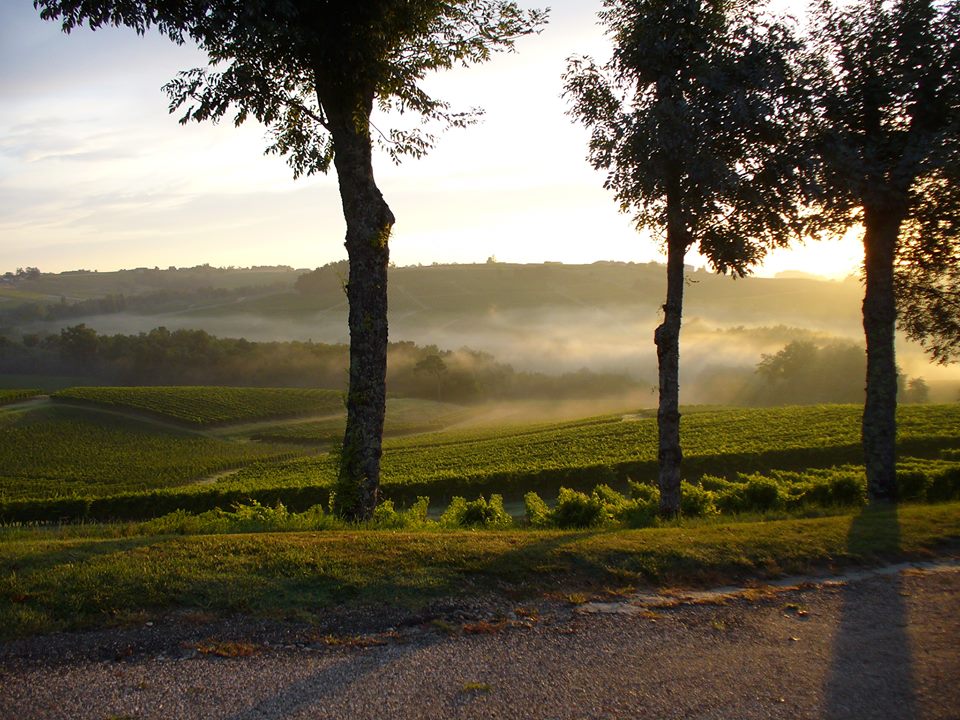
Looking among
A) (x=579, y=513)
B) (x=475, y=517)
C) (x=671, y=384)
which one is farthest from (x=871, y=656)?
(x=475, y=517)

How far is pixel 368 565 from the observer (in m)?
6.79

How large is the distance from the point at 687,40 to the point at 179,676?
11.5 meters

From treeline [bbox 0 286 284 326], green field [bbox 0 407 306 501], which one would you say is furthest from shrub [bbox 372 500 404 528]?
treeline [bbox 0 286 284 326]

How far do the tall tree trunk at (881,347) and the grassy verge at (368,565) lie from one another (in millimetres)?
3681

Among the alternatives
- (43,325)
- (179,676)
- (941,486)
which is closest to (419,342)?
(43,325)

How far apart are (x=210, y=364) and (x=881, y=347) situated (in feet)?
266

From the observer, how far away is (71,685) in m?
4.58

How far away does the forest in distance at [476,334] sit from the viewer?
8562 centimetres

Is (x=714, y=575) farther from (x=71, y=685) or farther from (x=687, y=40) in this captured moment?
(x=687, y=40)

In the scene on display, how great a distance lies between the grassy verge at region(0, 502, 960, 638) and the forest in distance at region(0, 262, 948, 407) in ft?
144

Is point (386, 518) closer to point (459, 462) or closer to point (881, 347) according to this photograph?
point (881, 347)

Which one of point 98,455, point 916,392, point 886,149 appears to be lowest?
point 98,455

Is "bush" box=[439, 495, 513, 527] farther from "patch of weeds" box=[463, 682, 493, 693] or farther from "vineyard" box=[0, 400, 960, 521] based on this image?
"patch of weeds" box=[463, 682, 493, 693]

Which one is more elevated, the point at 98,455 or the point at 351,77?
the point at 351,77
